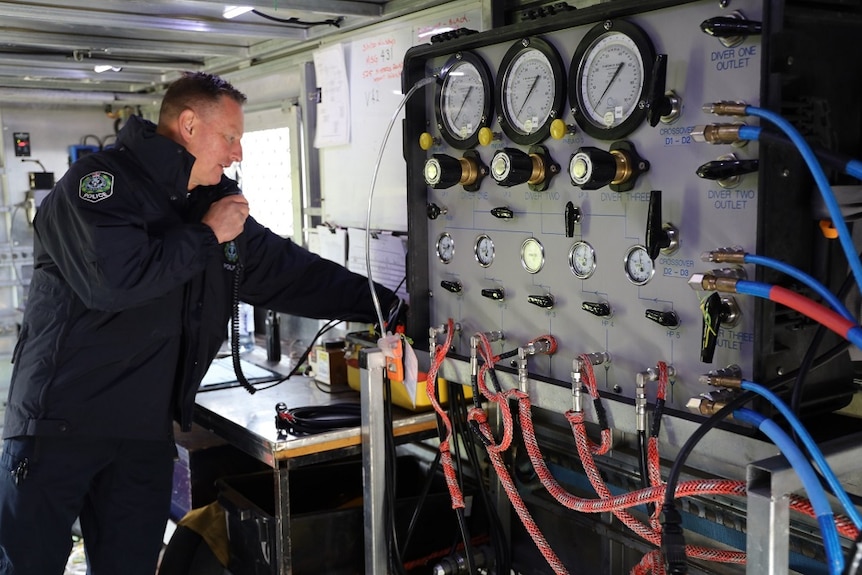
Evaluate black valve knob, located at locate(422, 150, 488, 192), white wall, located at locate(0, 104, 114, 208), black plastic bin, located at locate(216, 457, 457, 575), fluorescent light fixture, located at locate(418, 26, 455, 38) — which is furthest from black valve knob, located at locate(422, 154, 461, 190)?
white wall, located at locate(0, 104, 114, 208)

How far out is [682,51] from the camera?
128cm

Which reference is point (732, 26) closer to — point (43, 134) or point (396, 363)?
point (396, 363)

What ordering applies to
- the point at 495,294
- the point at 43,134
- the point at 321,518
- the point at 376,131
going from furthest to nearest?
the point at 43,134, the point at 376,131, the point at 321,518, the point at 495,294

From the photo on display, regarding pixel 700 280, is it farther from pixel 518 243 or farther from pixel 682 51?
pixel 518 243

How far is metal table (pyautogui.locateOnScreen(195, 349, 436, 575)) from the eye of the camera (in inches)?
81.0

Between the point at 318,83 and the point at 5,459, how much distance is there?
5.09ft

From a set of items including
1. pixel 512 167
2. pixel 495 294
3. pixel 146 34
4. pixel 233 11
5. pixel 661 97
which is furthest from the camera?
pixel 146 34

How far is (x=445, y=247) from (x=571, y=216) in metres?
0.39

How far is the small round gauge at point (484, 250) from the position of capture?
167cm

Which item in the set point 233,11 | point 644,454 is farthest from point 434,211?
point 233,11

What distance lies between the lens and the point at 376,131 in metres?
2.67

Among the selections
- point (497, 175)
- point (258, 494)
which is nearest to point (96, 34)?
point (258, 494)

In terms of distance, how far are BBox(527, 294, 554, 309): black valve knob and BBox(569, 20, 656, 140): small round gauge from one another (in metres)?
0.30

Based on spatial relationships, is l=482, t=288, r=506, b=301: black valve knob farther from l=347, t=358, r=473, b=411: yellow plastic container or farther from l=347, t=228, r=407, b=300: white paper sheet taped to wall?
l=347, t=228, r=407, b=300: white paper sheet taped to wall
